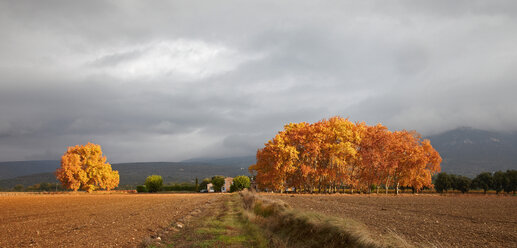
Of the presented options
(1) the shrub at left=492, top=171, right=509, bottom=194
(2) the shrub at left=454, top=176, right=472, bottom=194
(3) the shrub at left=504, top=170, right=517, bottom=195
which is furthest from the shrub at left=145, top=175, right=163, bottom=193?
(3) the shrub at left=504, top=170, right=517, bottom=195

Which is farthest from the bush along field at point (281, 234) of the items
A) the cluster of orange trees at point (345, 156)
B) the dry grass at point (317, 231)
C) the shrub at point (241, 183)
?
the shrub at point (241, 183)

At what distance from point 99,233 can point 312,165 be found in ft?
→ 196

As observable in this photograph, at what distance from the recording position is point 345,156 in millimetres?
71062

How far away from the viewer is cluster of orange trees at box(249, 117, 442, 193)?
229ft

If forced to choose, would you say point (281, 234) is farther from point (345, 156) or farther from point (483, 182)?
point (483, 182)

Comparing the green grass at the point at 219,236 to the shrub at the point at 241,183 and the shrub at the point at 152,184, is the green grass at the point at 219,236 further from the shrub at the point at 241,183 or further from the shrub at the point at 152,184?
the shrub at the point at 152,184

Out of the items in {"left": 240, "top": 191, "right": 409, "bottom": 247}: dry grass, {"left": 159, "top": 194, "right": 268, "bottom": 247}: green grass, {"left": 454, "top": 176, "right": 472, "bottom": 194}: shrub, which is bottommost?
{"left": 454, "top": 176, "right": 472, "bottom": 194}: shrub

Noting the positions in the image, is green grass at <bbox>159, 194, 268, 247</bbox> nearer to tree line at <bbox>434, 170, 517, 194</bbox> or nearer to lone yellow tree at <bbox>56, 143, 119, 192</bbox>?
lone yellow tree at <bbox>56, 143, 119, 192</bbox>

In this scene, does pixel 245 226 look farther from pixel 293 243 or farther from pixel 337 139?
pixel 337 139

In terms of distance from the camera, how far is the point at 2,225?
71.6 feet

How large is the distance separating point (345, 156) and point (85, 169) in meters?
69.9

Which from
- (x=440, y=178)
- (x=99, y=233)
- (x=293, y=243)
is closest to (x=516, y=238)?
(x=293, y=243)

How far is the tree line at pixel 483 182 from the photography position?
10150cm

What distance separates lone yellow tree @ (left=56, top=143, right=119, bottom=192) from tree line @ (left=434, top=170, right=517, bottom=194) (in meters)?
105
